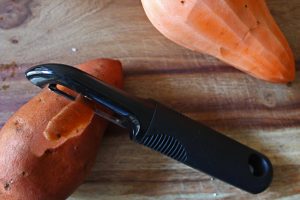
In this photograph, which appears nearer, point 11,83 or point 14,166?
point 14,166

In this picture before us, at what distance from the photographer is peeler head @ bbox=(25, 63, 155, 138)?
615mm

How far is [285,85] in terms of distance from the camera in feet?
2.44

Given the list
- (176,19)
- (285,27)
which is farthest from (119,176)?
(285,27)

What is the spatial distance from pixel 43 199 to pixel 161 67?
10.4 inches

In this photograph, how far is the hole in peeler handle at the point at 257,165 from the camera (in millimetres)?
700

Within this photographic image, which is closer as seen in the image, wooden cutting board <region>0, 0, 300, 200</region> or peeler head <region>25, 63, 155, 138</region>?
peeler head <region>25, 63, 155, 138</region>

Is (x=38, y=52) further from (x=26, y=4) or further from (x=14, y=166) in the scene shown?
(x=14, y=166)

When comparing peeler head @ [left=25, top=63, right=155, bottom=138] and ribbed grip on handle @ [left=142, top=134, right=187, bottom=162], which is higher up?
peeler head @ [left=25, top=63, right=155, bottom=138]

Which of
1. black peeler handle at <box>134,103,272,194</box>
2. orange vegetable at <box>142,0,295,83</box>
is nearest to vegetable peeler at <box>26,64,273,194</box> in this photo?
black peeler handle at <box>134,103,272,194</box>

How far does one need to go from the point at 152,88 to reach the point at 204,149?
0.13 m

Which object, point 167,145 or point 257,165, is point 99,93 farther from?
point 257,165

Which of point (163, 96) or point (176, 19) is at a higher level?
point (176, 19)

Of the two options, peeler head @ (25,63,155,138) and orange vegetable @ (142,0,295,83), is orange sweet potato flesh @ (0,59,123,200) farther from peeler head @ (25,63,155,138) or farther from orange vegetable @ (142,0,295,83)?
orange vegetable @ (142,0,295,83)

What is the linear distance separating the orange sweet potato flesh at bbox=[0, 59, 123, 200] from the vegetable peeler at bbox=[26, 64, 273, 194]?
22mm
